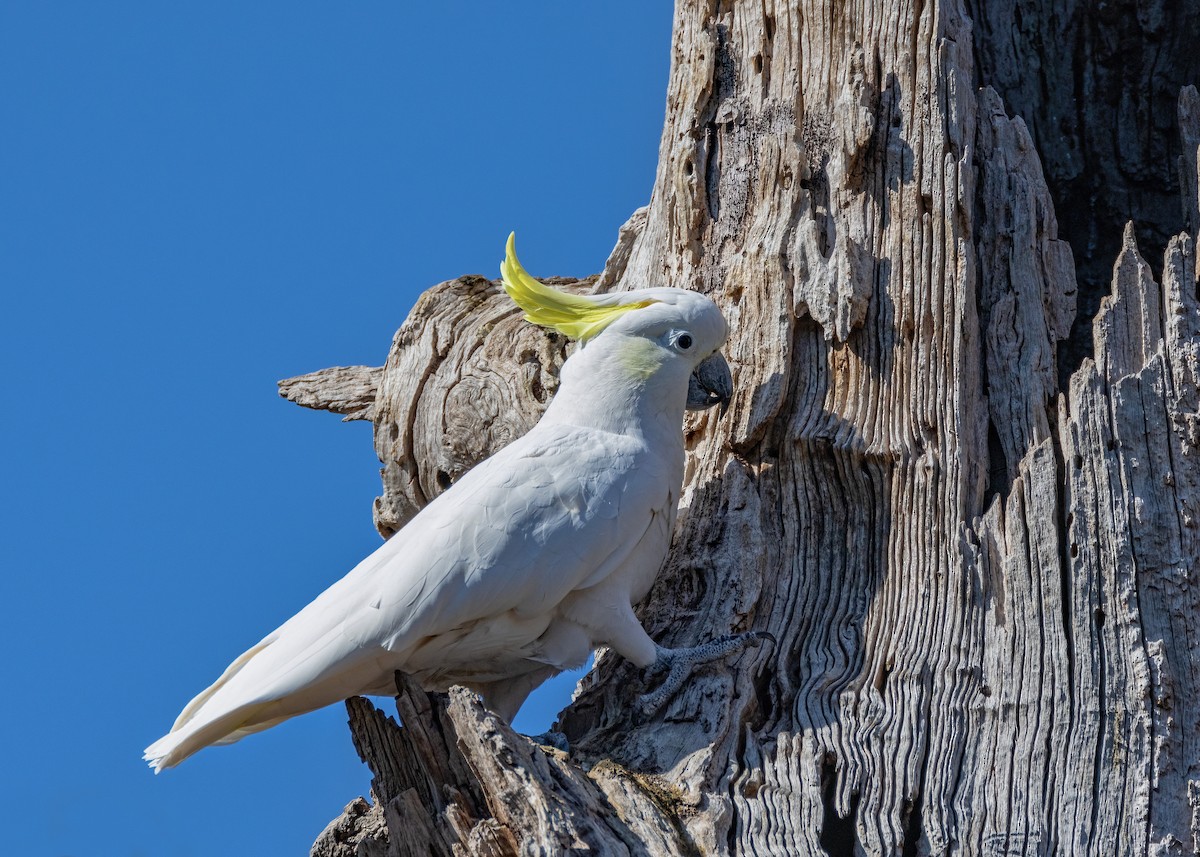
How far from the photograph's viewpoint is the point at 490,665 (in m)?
4.38

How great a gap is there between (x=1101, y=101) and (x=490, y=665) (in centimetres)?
352

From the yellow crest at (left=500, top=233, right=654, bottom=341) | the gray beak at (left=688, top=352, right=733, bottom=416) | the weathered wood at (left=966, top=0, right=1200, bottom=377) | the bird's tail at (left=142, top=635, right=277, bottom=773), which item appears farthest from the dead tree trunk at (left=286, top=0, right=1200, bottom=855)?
the yellow crest at (left=500, top=233, right=654, bottom=341)

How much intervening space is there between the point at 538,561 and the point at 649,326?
99cm

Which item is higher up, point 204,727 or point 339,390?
point 339,390

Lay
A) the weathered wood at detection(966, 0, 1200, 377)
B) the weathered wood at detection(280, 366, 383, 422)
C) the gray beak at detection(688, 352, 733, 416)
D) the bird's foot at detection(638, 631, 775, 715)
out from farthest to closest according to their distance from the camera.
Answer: the weathered wood at detection(280, 366, 383, 422) < the weathered wood at detection(966, 0, 1200, 377) < the gray beak at detection(688, 352, 733, 416) < the bird's foot at detection(638, 631, 775, 715)

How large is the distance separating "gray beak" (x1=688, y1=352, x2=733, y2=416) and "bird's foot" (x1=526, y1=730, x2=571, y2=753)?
127 centimetres

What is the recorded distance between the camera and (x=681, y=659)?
436 cm

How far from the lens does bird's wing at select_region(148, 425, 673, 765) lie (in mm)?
3943

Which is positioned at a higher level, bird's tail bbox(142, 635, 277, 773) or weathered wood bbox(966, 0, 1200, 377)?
weathered wood bbox(966, 0, 1200, 377)

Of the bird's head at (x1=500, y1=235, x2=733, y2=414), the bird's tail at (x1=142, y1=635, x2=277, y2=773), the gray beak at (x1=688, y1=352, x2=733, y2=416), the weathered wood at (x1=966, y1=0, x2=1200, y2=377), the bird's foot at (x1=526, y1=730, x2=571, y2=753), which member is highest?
the weathered wood at (x1=966, y1=0, x2=1200, y2=377)

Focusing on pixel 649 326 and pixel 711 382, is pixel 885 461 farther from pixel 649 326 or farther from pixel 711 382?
pixel 649 326

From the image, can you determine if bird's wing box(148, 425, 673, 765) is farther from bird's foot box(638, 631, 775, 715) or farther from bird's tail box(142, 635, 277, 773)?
bird's foot box(638, 631, 775, 715)

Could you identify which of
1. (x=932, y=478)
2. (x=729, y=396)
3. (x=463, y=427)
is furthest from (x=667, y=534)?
(x=463, y=427)

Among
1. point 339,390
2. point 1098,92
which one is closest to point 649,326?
point 339,390
